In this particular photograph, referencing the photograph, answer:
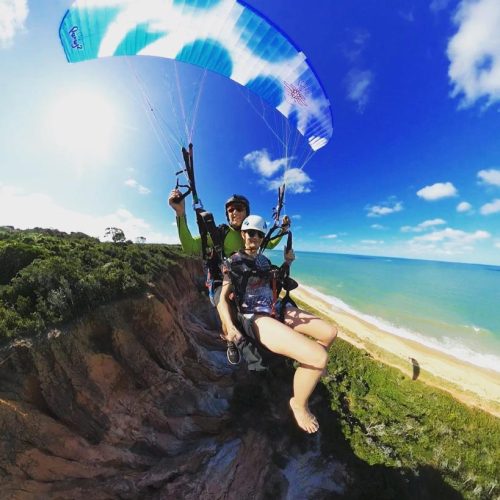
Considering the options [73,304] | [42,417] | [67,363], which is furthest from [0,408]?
[73,304]

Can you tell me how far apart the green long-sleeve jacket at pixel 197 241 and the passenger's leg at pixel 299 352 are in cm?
148

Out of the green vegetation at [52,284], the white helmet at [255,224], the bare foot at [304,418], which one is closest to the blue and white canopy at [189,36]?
the white helmet at [255,224]

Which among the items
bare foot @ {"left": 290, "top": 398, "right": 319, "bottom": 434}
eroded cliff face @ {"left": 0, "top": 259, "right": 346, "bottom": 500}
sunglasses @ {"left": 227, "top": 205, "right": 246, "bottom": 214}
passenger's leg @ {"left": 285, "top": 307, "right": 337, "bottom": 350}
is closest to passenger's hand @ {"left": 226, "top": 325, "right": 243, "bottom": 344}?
passenger's leg @ {"left": 285, "top": 307, "right": 337, "bottom": 350}

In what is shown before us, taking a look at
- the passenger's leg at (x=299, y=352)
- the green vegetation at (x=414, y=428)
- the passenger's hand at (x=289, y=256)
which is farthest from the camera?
the green vegetation at (x=414, y=428)

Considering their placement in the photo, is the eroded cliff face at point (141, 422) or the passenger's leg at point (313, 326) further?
the eroded cliff face at point (141, 422)

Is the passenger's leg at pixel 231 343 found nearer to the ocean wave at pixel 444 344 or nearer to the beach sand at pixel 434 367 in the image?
the beach sand at pixel 434 367

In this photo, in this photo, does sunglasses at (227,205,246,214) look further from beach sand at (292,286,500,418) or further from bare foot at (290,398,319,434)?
beach sand at (292,286,500,418)

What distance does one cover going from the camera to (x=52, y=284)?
805 centimetres

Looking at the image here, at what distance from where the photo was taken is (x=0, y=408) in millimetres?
5441

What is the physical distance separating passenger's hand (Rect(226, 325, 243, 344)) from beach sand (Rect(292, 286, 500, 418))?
18.5 m

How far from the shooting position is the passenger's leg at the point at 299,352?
3102 mm

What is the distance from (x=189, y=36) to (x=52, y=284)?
7847 mm

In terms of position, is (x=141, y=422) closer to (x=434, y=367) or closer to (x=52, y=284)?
(x=52, y=284)

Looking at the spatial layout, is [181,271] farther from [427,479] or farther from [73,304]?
[427,479]
